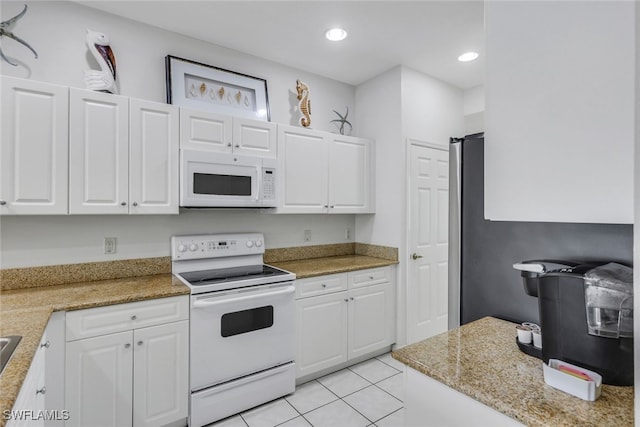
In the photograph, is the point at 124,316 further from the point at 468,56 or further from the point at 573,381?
the point at 468,56

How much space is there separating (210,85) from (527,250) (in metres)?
2.51

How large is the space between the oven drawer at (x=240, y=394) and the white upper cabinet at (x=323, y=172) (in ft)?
4.17

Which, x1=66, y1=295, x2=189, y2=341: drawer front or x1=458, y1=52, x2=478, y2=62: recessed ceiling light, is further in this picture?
x1=458, y1=52, x2=478, y2=62: recessed ceiling light

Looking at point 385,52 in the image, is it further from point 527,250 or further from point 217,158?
point 527,250

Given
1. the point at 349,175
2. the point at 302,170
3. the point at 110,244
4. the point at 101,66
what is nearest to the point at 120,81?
the point at 101,66

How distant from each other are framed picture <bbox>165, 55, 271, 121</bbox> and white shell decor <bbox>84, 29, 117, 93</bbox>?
1.25ft

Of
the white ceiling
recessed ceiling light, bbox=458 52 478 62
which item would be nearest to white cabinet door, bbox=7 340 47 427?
the white ceiling

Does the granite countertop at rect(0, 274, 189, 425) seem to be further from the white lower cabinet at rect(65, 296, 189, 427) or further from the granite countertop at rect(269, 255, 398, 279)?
the granite countertop at rect(269, 255, 398, 279)

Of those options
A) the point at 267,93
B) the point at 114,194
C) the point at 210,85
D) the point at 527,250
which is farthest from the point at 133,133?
the point at 527,250

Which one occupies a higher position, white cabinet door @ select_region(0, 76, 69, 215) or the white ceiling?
the white ceiling

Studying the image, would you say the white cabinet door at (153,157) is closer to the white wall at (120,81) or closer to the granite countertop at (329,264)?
the white wall at (120,81)

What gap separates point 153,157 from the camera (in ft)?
7.28

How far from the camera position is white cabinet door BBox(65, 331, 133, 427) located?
1.72 m

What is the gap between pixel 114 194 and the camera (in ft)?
6.88
